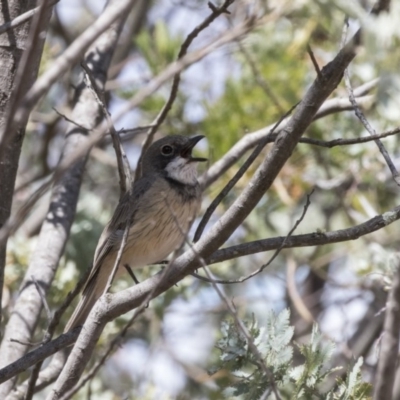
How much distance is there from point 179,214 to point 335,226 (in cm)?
342

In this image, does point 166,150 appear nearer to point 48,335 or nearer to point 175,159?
point 175,159

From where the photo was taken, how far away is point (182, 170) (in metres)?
6.01

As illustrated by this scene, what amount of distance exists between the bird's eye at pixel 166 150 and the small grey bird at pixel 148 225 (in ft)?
0.55

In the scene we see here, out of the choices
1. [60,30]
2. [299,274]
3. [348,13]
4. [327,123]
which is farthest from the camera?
[299,274]

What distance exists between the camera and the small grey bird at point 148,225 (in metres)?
5.56

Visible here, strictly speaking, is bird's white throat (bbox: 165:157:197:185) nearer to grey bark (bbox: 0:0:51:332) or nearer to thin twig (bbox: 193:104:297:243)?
grey bark (bbox: 0:0:51:332)

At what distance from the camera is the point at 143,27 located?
8.60 metres

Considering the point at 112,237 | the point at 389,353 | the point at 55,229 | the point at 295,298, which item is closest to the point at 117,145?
the point at 55,229

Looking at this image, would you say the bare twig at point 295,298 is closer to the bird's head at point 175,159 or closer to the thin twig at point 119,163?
the bird's head at point 175,159

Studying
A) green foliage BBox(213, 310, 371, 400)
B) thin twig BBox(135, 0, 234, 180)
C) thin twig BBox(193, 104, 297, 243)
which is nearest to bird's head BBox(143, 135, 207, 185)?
thin twig BBox(135, 0, 234, 180)

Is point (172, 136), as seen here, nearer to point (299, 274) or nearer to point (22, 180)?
point (22, 180)

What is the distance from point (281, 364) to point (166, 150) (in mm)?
2679

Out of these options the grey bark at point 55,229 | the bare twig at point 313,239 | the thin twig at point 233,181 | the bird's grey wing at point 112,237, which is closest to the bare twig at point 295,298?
the bird's grey wing at point 112,237

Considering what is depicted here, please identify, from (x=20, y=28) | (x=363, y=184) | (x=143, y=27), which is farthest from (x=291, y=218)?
(x=20, y=28)
